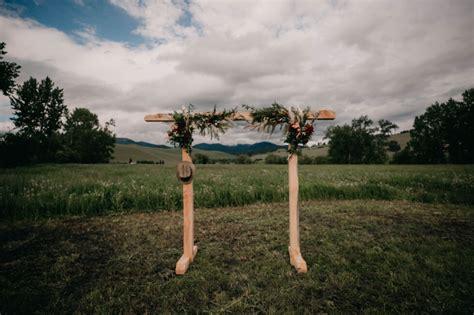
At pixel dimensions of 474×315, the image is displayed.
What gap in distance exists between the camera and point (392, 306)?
3072mm

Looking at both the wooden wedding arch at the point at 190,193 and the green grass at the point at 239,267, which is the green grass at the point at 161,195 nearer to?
the green grass at the point at 239,267

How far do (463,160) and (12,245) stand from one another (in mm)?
76335

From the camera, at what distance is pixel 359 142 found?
75.9 m

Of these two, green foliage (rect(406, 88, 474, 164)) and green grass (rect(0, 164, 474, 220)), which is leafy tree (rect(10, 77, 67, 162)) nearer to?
green grass (rect(0, 164, 474, 220))

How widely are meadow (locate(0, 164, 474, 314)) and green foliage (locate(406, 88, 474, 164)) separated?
62809 mm

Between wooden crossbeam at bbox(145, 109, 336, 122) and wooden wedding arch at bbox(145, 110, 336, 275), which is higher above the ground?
wooden crossbeam at bbox(145, 109, 336, 122)

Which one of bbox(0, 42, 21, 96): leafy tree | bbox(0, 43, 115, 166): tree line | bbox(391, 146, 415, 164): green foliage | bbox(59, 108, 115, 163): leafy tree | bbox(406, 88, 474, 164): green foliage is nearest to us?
bbox(0, 42, 21, 96): leafy tree

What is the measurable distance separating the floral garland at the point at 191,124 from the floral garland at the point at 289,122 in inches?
24.3

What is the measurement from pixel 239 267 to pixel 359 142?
84.0 meters

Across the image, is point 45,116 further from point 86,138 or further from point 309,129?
point 309,129

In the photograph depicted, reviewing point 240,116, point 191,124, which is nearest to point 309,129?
point 240,116

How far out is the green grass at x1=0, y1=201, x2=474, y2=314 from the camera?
3.18 metres

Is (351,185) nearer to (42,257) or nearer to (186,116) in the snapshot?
(186,116)

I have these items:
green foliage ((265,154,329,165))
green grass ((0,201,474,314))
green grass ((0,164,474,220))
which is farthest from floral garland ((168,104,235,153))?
green foliage ((265,154,329,165))
